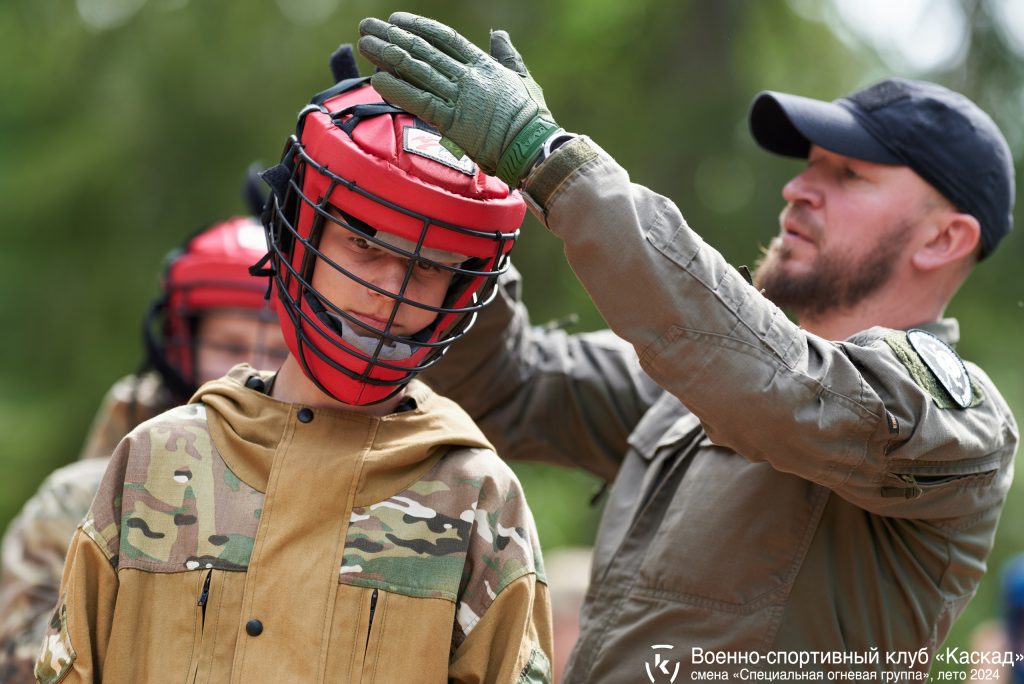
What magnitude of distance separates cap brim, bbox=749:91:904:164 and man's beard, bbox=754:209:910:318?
23 centimetres

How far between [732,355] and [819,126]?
1.19m

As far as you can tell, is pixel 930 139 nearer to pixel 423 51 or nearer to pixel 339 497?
pixel 423 51

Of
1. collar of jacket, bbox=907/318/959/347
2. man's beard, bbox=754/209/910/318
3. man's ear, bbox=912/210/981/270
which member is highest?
man's ear, bbox=912/210/981/270

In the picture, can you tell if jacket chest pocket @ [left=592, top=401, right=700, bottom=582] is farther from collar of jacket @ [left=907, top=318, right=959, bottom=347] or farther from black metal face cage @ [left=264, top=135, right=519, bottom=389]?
black metal face cage @ [left=264, top=135, right=519, bottom=389]

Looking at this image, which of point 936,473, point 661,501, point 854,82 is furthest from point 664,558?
point 854,82

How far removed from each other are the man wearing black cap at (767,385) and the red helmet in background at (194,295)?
907 millimetres

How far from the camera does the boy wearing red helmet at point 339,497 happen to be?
7.01ft

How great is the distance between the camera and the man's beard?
3189 millimetres

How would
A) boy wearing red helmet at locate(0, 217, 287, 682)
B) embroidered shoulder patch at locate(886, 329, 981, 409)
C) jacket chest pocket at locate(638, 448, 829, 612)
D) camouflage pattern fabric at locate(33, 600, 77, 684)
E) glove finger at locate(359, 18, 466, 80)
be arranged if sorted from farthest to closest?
1. boy wearing red helmet at locate(0, 217, 287, 682)
2. jacket chest pocket at locate(638, 448, 829, 612)
3. embroidered shoulder patch at locate(886, 329, 981, 409)
4. glove finger at locate(359, 18, 466, 80)
5. camouflage pattern fabric at locate(33, 600, 77, 684)

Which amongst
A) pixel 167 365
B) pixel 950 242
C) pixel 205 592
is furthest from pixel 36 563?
pixel 950 242

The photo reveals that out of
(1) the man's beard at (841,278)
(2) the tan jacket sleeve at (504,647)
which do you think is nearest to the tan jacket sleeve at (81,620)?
(2) the tan jacket sleeve at (504,647)

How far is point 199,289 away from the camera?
13.0 ft

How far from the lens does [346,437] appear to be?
2.28m

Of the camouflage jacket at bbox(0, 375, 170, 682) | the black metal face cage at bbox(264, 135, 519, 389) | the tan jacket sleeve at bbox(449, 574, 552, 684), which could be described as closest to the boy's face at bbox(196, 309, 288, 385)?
the camouflage jacket at bbox(0, 375, 170, 682)
